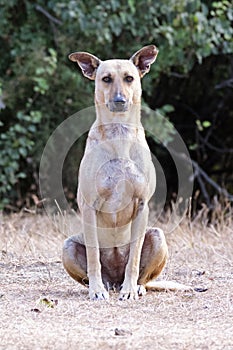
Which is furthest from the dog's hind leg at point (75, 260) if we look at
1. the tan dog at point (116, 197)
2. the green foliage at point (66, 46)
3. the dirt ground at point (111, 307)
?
the green foliage at point (66, 46)

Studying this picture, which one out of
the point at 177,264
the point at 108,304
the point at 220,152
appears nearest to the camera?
the point at 108,304

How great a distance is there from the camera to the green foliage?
29.7 ft

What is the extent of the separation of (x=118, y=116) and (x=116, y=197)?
0.57 meters

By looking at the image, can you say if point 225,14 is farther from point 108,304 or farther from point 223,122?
point 108,304

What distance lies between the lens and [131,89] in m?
4.92

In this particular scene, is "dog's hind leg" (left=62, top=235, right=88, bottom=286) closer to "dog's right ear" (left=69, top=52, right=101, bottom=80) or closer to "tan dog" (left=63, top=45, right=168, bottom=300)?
"tan dog" (left=63, top=45, right=168, bottom=300)

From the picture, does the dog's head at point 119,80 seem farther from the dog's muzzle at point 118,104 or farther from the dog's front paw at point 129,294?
the dog's front paw at point 129,294

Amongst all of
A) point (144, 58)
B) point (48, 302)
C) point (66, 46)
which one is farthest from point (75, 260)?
point (66, 46)

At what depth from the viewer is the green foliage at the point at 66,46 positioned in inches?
356

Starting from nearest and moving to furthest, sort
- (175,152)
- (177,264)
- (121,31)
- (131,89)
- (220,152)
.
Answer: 1. (131,89)
2. (177,264)
3. (121,31)
4. (175,152)
5. (220,152)

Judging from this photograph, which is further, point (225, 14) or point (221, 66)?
point (221, 66)

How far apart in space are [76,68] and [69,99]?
443 mm

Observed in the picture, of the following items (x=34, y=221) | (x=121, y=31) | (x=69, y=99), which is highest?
(x=121, y=31)

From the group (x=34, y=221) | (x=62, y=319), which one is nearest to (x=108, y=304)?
(x=62, y=319)
